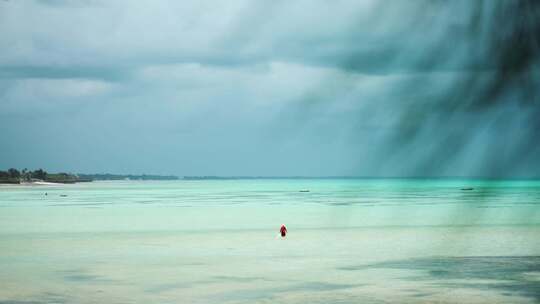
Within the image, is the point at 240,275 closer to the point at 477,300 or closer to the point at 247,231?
the point at 477,300

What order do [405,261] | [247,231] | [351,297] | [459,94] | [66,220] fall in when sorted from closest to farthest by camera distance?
[459,94]
[351,297]
[405,261]
[247,231]
[66,220]

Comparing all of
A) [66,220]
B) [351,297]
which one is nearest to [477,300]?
[351,297]

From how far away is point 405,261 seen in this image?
17156 mm

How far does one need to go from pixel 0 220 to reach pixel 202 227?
38.8 feet

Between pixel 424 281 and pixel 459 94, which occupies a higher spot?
pixel 459 94

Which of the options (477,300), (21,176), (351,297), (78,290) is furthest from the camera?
(21,176)

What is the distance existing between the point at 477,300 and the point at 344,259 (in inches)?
262

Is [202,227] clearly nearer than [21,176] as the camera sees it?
Yes

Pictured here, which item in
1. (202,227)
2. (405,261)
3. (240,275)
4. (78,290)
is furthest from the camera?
(202,227)

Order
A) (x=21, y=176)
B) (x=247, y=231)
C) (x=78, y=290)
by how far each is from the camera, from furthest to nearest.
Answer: (x=21, y=176) → (x=247, y=231) → (x=78, y=290)

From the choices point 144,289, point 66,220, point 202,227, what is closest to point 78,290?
point 144,289

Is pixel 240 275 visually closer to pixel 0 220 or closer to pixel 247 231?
pixel 247 231

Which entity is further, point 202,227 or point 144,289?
point 202,227

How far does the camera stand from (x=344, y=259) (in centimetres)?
1812
